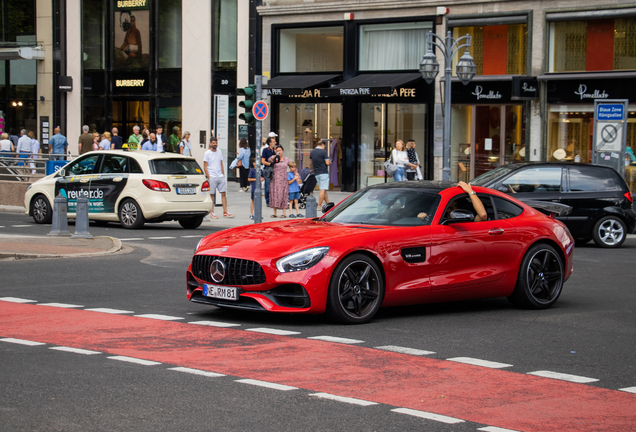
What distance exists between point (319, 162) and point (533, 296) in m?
14.3

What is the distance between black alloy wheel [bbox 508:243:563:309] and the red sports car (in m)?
0.01

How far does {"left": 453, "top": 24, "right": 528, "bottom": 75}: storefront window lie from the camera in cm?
2939

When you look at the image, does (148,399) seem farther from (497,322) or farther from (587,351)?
(497,322)

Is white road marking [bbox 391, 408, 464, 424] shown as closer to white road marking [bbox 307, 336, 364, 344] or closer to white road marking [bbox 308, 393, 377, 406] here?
white road marking [bbox 308, 393, 377, 406]

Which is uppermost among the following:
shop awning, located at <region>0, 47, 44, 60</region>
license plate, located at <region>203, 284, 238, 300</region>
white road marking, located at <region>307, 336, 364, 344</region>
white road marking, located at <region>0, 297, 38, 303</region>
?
shop awning, located at <region>0, 47, 44, 60</region>

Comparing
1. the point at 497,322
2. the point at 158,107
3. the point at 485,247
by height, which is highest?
the point at 158,107

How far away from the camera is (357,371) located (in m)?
6.65

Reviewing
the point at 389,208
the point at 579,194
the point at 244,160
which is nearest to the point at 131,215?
the point at 579,194

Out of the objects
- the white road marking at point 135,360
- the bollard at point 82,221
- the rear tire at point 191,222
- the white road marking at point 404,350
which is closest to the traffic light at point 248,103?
the rear tire at point 191,222

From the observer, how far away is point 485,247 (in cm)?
958

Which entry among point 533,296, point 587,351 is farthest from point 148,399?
point 533,296

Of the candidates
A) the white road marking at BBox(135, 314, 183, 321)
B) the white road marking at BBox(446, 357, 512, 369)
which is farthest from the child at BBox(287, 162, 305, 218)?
the white road marking at BBox(446, 357, 512, 369)

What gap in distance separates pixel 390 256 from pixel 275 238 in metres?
1.11

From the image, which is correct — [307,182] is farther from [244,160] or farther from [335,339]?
[335,339]
